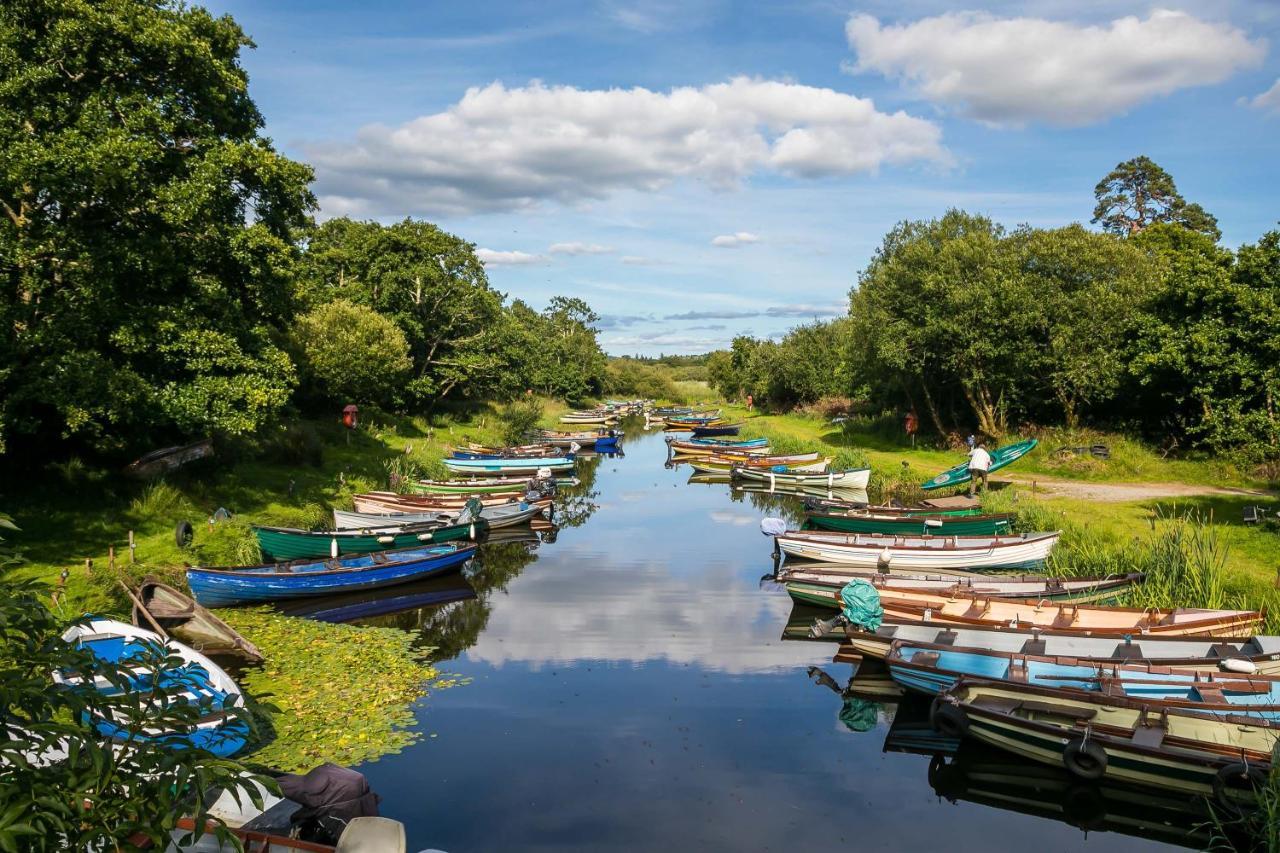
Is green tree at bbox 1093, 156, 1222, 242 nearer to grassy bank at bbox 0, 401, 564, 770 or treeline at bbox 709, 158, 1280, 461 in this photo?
treeline at bbox 709, 158, 1280, 461

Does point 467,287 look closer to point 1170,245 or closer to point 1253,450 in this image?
point 1253,450

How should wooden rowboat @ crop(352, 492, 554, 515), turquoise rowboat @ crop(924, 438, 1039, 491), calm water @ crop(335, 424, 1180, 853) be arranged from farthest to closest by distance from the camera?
turquoise rowboat @ crop(924, 438, 1039, 491) → wooden rowboat @ crop(352, 492, 554, 515) → calm water @ crop(335, 424, 1180, 853)

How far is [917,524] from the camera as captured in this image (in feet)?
91.3

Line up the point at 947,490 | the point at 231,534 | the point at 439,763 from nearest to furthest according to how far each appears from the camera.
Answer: the point at 439,763
the point at 231,534
the point at 947,490

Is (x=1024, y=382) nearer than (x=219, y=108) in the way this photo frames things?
No

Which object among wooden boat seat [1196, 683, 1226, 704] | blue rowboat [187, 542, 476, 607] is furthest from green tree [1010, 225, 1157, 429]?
blue rowboat [187, 542, 476, 607]

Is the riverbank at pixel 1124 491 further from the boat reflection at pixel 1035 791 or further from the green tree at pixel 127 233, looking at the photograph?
the green tree at pixel 127 233

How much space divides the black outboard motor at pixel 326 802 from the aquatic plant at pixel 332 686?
→ 5.88ft

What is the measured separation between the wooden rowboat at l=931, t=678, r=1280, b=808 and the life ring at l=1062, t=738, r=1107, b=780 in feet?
0.05

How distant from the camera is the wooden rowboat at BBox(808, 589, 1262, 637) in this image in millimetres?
15938

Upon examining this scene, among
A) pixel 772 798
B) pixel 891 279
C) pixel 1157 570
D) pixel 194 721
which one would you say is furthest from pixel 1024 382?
pixel 194 721

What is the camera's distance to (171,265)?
72.7 feet

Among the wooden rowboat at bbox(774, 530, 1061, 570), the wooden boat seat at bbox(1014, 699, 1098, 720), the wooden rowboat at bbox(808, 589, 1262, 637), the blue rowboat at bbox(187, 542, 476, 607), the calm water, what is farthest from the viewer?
the wooden rowboat at bbox(774, 530, 1061, 570)

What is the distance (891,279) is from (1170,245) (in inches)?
1016
